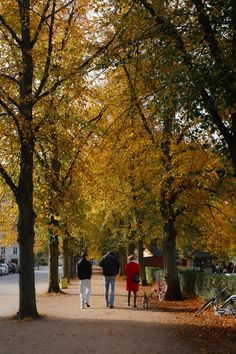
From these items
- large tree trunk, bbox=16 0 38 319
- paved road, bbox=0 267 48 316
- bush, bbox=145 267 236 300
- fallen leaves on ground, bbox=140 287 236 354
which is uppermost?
large tree trunk, bbox=16 0 38 319

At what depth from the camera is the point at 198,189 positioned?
20.3 metres

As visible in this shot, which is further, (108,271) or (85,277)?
(85,277)

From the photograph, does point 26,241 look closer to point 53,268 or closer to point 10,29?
point 10,29

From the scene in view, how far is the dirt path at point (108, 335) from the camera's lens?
32.7 ft

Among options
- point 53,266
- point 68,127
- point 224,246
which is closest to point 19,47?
point 68,127

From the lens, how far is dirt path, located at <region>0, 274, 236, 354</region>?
32.7 feet

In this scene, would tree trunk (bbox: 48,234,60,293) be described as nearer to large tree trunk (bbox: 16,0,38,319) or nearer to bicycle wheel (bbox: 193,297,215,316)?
large tree trunk (bbox: 16,0,38,319)

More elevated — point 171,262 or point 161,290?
point 171,262

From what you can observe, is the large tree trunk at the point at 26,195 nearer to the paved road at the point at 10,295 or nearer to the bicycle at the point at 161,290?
the paved road at the point at 10,295

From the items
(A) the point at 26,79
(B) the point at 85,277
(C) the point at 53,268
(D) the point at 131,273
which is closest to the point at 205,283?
(D) the point at 131,273

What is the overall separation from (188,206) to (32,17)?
9848 mm

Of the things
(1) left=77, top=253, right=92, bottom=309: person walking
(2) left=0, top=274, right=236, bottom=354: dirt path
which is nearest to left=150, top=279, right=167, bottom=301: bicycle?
(1) left=77, top=253, right=92, bottom=309: person walking

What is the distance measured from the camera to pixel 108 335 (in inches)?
452

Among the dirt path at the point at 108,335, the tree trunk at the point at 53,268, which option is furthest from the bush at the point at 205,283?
the tree trunk at the point at 53,268
